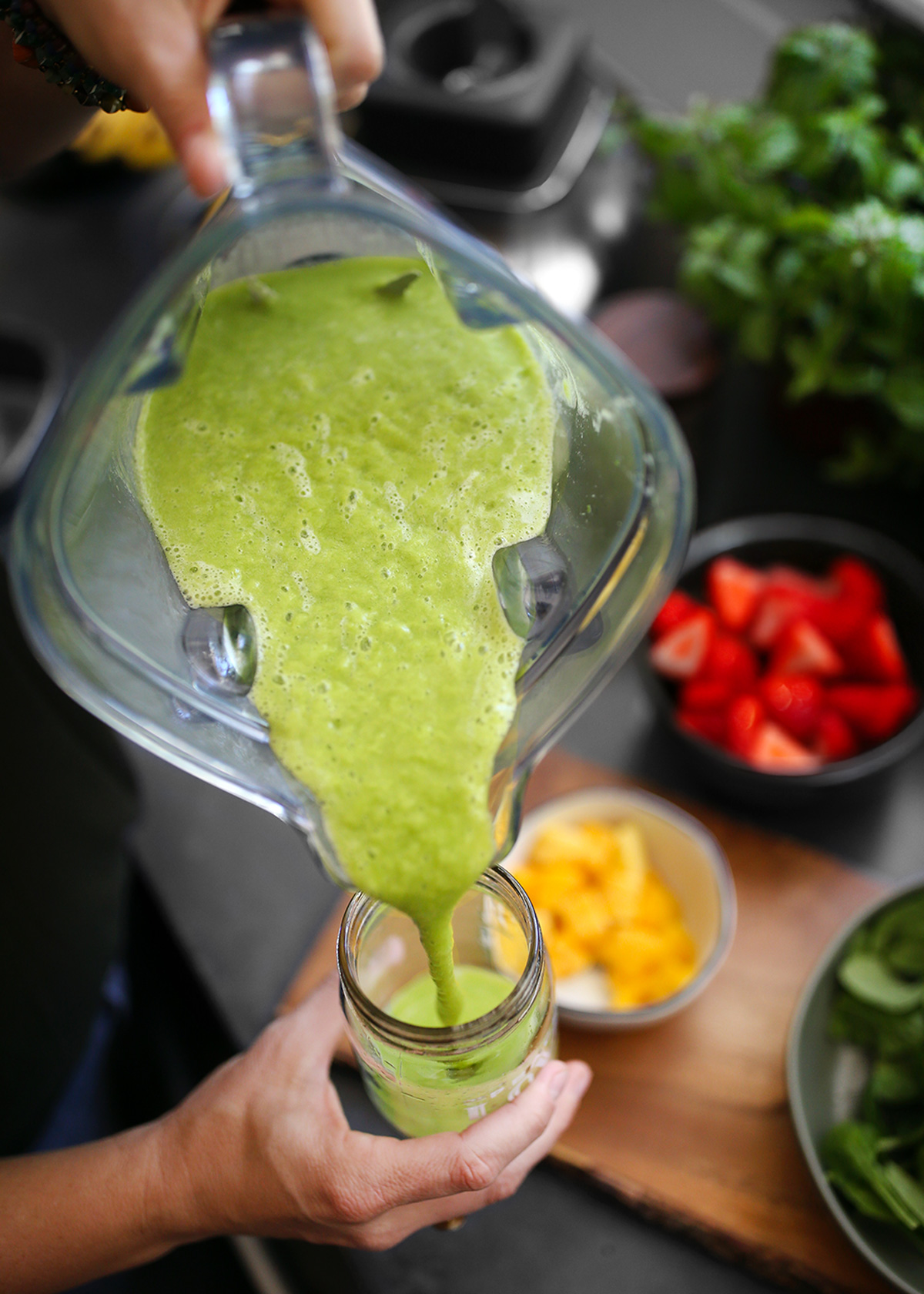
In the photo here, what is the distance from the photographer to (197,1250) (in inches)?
37.5

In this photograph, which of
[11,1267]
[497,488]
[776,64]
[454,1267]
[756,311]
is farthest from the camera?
[776,64]

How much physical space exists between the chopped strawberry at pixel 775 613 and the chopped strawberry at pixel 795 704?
5cm

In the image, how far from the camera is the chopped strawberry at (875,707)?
938 mm

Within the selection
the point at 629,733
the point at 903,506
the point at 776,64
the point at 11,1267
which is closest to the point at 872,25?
the point at 776,64

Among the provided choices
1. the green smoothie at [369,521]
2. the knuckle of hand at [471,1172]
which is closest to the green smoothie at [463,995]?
the knuckle of hand at [471,1172]

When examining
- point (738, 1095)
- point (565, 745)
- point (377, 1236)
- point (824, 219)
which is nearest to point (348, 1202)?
point (377, 1236)

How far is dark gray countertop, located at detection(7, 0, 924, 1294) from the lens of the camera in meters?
0.76

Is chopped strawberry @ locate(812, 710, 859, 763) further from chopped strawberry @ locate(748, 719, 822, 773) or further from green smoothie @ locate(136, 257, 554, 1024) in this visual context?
green smoothie @ locate(136, 257, 554, 1024)

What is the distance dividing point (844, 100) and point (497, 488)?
0.91 meters

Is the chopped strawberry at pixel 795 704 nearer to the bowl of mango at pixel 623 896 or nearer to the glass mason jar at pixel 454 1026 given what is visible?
the bowl of mango at pixel 623 896

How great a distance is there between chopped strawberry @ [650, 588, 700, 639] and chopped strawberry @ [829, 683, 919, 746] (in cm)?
15

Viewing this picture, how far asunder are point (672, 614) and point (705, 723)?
0.12 m

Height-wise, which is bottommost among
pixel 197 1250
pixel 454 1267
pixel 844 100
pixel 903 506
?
pixel 197 1250

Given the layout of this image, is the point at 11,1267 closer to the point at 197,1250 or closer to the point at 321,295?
the point at 197,1250
